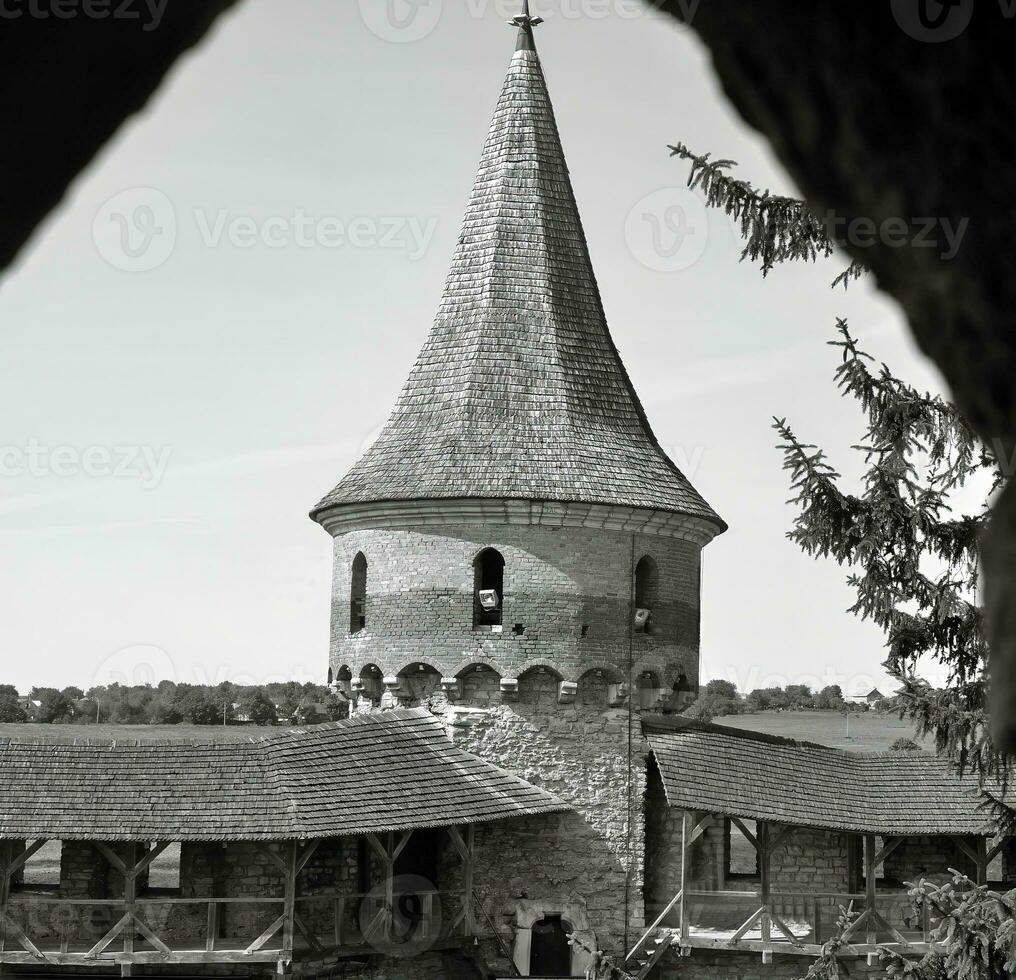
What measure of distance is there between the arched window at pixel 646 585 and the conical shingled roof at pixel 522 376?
0.84m

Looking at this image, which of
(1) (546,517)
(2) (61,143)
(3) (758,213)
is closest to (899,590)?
(3) (758,213)

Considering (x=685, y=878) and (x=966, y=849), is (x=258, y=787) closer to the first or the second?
(x=685, y=878)

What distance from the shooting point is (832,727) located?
160 ft

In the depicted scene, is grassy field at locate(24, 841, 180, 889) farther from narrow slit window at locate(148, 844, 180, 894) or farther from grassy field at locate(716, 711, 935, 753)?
grassy field at locate(716, 711, 935, 753)

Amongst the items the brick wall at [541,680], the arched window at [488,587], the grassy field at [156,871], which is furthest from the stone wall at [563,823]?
the grassy field at [156,871]

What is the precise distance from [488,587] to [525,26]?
790 centimetres

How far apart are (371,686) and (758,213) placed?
10106 mm

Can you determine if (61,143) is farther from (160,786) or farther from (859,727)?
(859,727)

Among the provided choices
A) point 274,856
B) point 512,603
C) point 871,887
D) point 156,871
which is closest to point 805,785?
point 871,887

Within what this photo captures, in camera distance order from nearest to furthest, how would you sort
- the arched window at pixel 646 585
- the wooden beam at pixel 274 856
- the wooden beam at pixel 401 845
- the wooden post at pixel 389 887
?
the wooden beam at pixel 274 856 → the wooden beam at pixel 401 845 → the wooden post at pixel 389 887 → the arched window at pixel 646 585

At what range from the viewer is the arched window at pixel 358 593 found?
21.3 metres

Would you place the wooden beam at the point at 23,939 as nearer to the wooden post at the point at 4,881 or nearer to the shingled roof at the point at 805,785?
the wooden post at the point at 4,881

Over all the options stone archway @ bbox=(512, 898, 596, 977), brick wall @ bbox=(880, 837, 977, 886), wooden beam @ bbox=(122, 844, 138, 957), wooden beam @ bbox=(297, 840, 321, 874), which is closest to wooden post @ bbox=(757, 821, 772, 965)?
stone archway @ bbox=(512, 898, 596, 977)

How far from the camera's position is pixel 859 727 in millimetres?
48750
